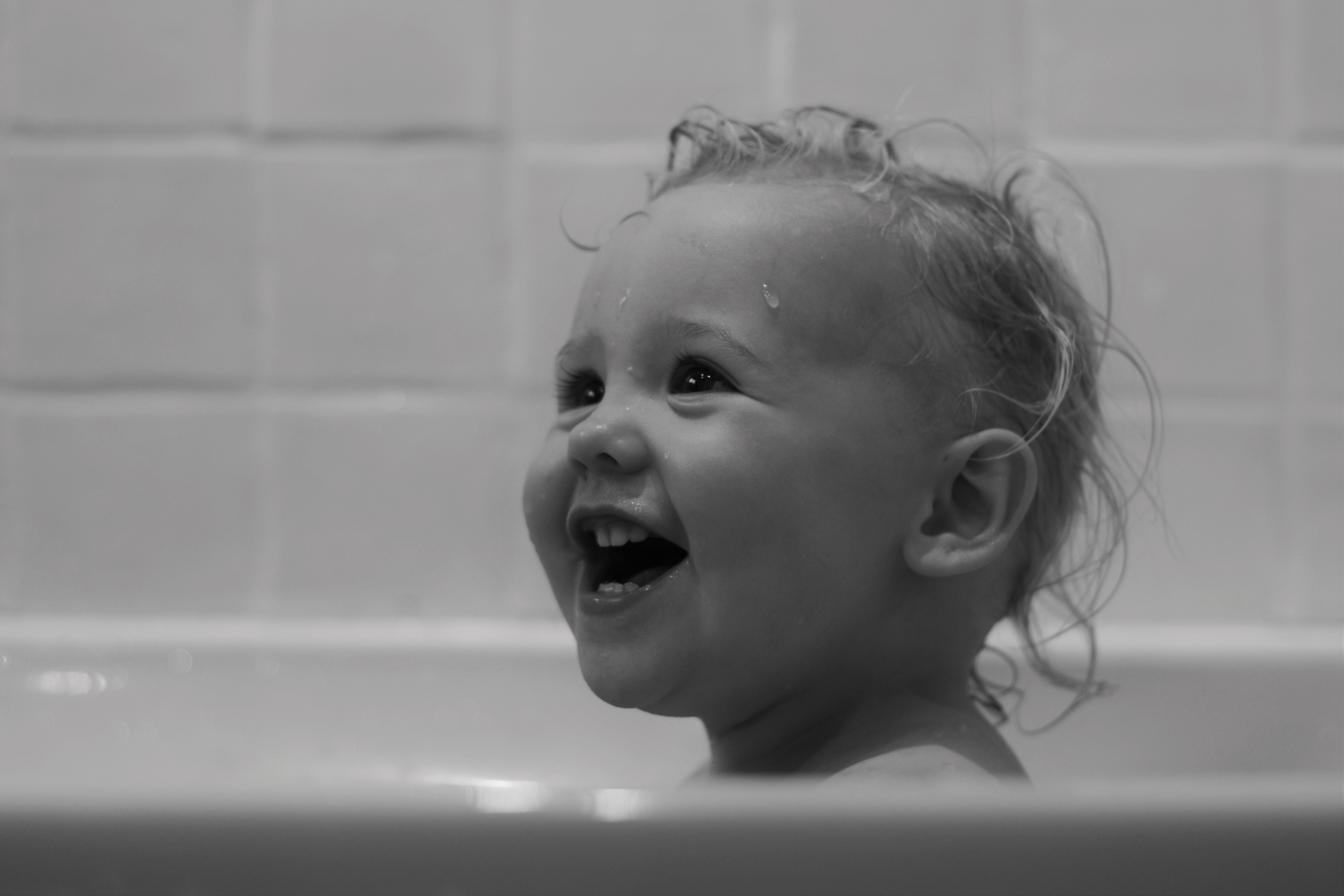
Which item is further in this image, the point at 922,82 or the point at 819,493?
the point at 922,82

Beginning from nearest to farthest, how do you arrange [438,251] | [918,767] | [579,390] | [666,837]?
[666,837] < [918,767] < [579,390] < [438,251]

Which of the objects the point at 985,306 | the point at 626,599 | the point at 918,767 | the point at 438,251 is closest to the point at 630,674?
the point at 626,599

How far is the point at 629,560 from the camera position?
2.13ft

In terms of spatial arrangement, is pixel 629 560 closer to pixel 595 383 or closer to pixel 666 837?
pixel 595 383

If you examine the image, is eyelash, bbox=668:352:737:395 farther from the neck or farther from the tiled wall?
the tiled wall

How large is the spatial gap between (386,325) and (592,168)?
0.22 meters

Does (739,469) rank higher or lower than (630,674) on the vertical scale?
higher

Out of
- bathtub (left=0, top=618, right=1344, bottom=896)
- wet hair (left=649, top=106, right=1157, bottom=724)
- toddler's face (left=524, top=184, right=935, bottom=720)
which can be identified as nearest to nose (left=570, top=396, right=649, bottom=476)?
toddler's face (left=524, top=184, right=935, bottom=720)

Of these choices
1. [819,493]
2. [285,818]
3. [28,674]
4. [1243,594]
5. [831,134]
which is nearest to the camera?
[285,818]

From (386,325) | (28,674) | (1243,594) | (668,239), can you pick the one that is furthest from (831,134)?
(28,674)

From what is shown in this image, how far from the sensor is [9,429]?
1.10 meters

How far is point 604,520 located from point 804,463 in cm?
10

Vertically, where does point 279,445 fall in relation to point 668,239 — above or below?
below

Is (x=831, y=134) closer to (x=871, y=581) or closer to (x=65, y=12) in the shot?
(x=871, y=581)
